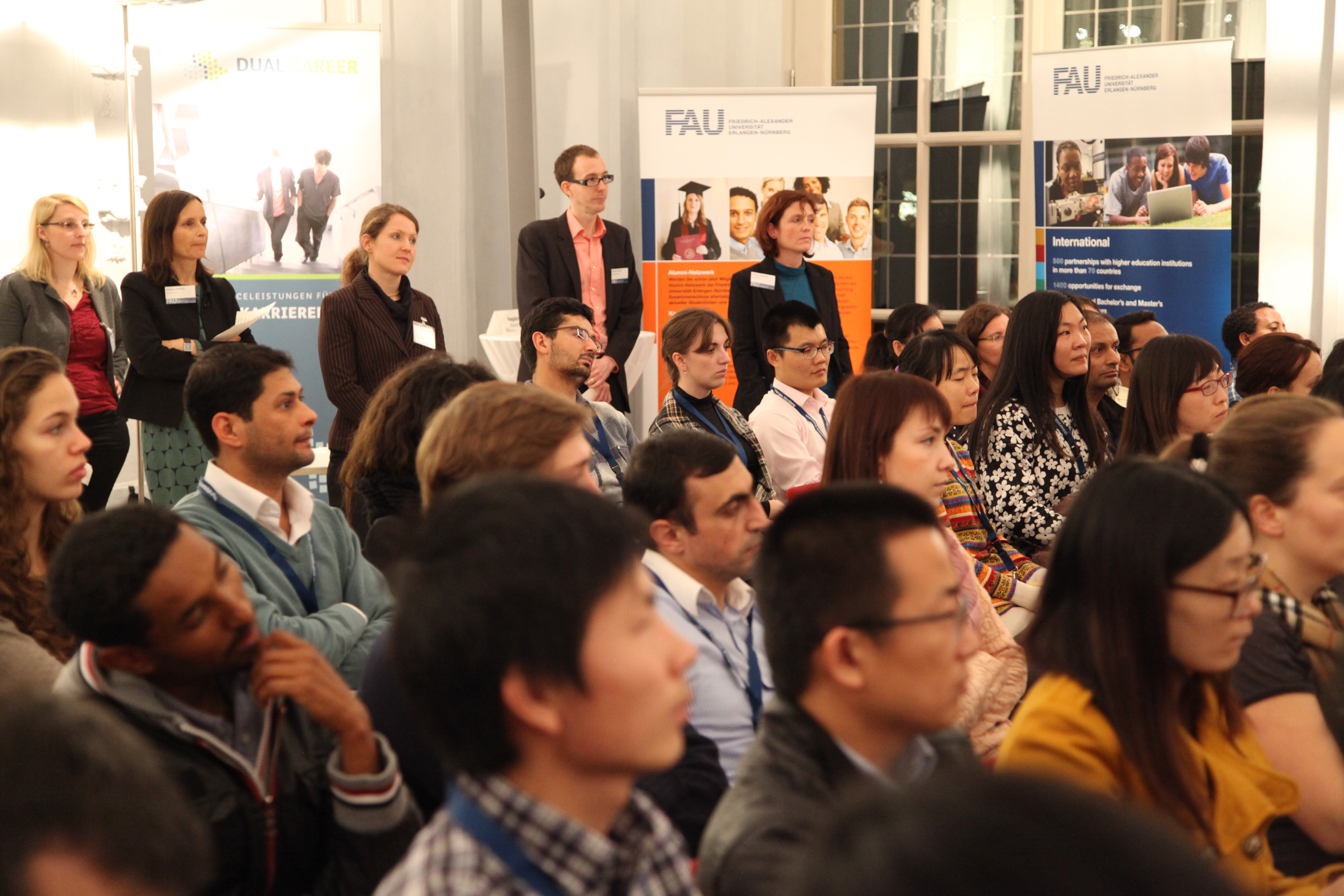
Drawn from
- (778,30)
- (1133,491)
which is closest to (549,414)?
(1133,491)

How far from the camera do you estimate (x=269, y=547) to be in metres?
2.51

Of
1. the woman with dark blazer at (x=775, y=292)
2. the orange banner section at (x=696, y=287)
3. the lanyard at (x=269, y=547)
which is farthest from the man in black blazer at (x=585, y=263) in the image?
the lanyard at (x=269, y=547)

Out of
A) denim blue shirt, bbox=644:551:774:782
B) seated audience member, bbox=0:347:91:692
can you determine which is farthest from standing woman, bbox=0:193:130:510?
denim blue shirt, bbox=644:551:774:782

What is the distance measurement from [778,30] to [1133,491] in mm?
7879

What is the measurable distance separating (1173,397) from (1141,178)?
380cm

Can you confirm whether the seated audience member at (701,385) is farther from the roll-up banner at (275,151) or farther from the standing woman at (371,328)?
the roll-up banner at (275,151)

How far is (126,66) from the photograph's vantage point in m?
6.04

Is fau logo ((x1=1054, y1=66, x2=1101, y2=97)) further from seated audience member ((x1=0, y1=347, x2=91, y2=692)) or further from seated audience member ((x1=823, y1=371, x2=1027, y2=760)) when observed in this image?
seated audience member ((x1=0, y1=347, x2=91, y2=692))

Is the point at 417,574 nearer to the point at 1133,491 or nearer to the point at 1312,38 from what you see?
the point at 1133,491

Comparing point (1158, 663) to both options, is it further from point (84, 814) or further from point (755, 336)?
point (755, 336)

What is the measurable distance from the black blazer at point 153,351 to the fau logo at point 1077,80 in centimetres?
515

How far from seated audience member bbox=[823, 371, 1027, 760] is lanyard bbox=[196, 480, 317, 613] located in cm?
117

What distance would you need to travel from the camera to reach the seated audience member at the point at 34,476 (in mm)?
2357

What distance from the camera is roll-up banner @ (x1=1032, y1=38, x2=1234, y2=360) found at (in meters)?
7.05
